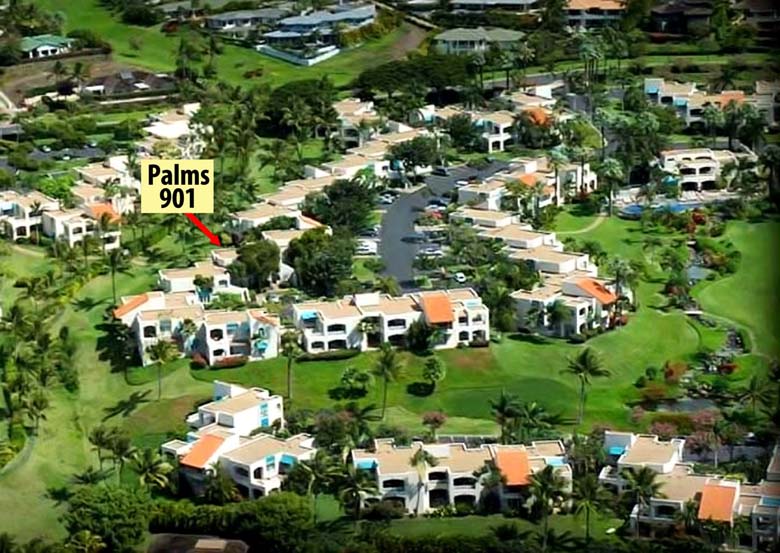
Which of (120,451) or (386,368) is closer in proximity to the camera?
(120,451)

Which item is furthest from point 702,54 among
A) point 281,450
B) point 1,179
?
point 281,450

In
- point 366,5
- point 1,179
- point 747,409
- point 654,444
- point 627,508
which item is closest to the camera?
point 627,508

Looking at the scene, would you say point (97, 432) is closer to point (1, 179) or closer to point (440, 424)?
point (440, 424)

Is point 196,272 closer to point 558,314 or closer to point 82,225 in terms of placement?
point 82,225

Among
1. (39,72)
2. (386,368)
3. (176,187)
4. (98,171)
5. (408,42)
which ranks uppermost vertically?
(176,187)

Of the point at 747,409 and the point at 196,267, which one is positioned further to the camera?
the point at 196,267

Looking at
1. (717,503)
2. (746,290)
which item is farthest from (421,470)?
(746,290)

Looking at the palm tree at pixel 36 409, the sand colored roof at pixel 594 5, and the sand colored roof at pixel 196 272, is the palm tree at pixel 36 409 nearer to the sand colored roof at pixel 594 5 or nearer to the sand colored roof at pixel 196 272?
the sand colored roof at pixel 196 272
